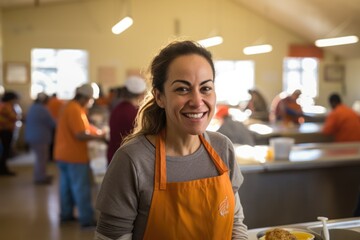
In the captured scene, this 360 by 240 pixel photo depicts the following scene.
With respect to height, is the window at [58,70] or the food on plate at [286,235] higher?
the window at [58,70]

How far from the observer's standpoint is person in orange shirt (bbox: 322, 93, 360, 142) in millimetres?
5477

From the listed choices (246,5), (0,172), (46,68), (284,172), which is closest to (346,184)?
(284,172)

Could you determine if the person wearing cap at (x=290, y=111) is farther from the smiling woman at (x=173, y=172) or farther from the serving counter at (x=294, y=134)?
the smiling woman at (x=173, y=172)

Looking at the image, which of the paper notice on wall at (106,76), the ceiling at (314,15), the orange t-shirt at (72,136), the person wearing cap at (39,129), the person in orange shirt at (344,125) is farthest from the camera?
the paper notice on wall at (106,76)

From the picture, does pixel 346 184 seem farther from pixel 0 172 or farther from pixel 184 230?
pixel 0 172

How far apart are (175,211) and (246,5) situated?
11793mm

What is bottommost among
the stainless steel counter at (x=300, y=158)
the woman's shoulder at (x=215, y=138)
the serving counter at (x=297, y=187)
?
the serving counter at (x=297, y=187)

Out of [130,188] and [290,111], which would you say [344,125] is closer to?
[290,111]

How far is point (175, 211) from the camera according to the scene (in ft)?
4.34

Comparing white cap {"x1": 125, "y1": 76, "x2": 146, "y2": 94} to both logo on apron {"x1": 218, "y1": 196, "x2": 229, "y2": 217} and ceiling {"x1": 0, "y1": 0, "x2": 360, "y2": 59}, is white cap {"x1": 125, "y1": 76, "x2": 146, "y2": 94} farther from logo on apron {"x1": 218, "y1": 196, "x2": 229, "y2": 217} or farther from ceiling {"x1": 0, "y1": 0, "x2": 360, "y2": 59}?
ceiling {"x1": 0, "y1": 0, "x2": 360, "y2": 59}

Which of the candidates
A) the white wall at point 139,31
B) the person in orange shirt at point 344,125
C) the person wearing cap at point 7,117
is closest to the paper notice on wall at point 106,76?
the white wall at point 139,31

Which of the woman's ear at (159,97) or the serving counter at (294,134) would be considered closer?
the woman's ear at (159,97)

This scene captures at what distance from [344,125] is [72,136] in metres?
3.31

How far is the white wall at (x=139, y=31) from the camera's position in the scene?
10.5 metres
